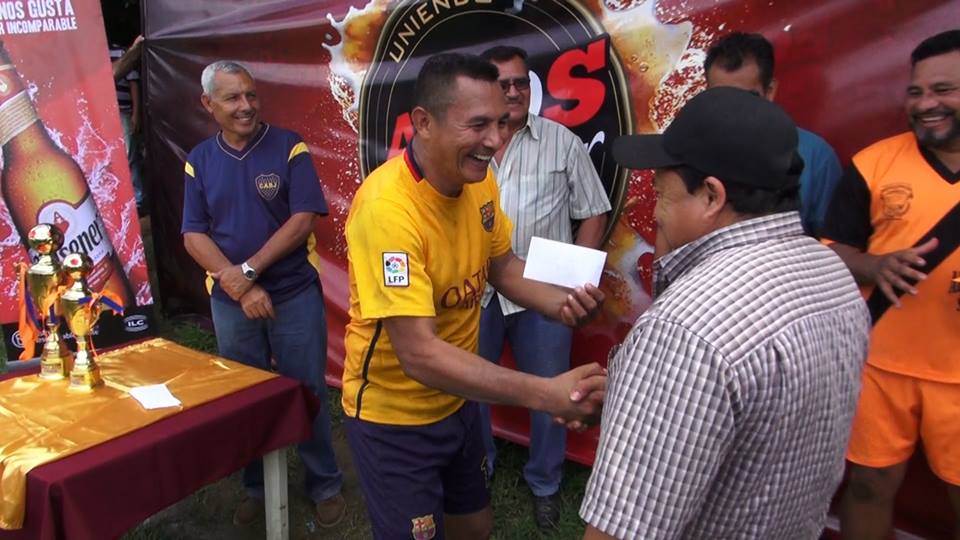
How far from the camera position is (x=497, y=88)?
6.59 feet

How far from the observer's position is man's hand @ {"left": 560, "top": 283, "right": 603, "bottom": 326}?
7.24 feet

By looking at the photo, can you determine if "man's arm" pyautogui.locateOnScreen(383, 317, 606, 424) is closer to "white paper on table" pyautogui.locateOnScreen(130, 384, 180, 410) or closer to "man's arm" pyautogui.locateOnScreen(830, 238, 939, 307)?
"white paper on table" pyautogui.locateOnScreen(130, 384, 180, 410)

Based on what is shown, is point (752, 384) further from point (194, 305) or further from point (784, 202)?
point (194, 305)

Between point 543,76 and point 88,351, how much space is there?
2.22 m

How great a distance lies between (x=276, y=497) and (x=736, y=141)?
2250 mm

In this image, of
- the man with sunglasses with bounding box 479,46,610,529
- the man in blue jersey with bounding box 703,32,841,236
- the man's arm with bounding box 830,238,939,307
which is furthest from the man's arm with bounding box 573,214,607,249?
the man's arm with bounding box 830,238,939,307

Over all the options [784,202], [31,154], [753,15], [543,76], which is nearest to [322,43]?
[543,76]

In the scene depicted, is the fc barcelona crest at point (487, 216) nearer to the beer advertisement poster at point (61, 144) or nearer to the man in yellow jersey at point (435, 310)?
the man in yellow jersey at point (435, 310)

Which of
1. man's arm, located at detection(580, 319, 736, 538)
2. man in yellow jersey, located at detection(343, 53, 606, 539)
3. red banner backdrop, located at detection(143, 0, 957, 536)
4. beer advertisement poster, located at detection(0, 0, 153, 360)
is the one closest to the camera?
man's arm, located at detection(580, 319, 736, 538)

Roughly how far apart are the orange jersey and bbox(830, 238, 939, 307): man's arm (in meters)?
0.09

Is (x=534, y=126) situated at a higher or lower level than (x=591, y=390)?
higher

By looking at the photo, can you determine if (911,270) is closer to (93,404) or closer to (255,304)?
(255,304)

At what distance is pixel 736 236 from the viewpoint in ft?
4.12

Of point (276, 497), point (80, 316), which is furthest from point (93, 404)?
point (276, 497)
